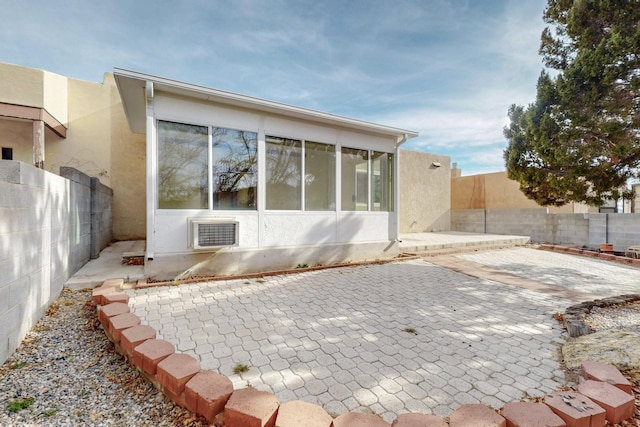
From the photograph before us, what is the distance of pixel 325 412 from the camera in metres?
1.77

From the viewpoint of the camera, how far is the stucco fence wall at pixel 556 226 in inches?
378

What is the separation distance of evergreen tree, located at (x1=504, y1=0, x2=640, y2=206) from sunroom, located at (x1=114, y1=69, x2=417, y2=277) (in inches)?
119

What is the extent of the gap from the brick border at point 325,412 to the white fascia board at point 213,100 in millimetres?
4384

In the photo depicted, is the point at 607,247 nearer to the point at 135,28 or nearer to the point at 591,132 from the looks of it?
the point at 591,132

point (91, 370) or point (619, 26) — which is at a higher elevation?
point (619, 26)

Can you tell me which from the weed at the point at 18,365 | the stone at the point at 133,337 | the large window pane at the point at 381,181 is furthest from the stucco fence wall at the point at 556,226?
the weed at the point at 18,365

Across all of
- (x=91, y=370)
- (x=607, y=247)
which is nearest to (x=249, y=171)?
(x=91, y=370)

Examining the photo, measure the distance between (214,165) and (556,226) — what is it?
13.4 m

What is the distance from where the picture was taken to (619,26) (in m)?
4.06

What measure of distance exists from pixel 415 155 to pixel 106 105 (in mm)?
12175

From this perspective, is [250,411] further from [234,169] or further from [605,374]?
[234,169]

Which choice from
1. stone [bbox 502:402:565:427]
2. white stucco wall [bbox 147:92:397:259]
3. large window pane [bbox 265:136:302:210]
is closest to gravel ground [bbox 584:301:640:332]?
stone [bbox 502:402:565:427]

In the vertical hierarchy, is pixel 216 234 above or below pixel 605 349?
above

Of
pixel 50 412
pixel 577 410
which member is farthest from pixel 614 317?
pixel 50 412
